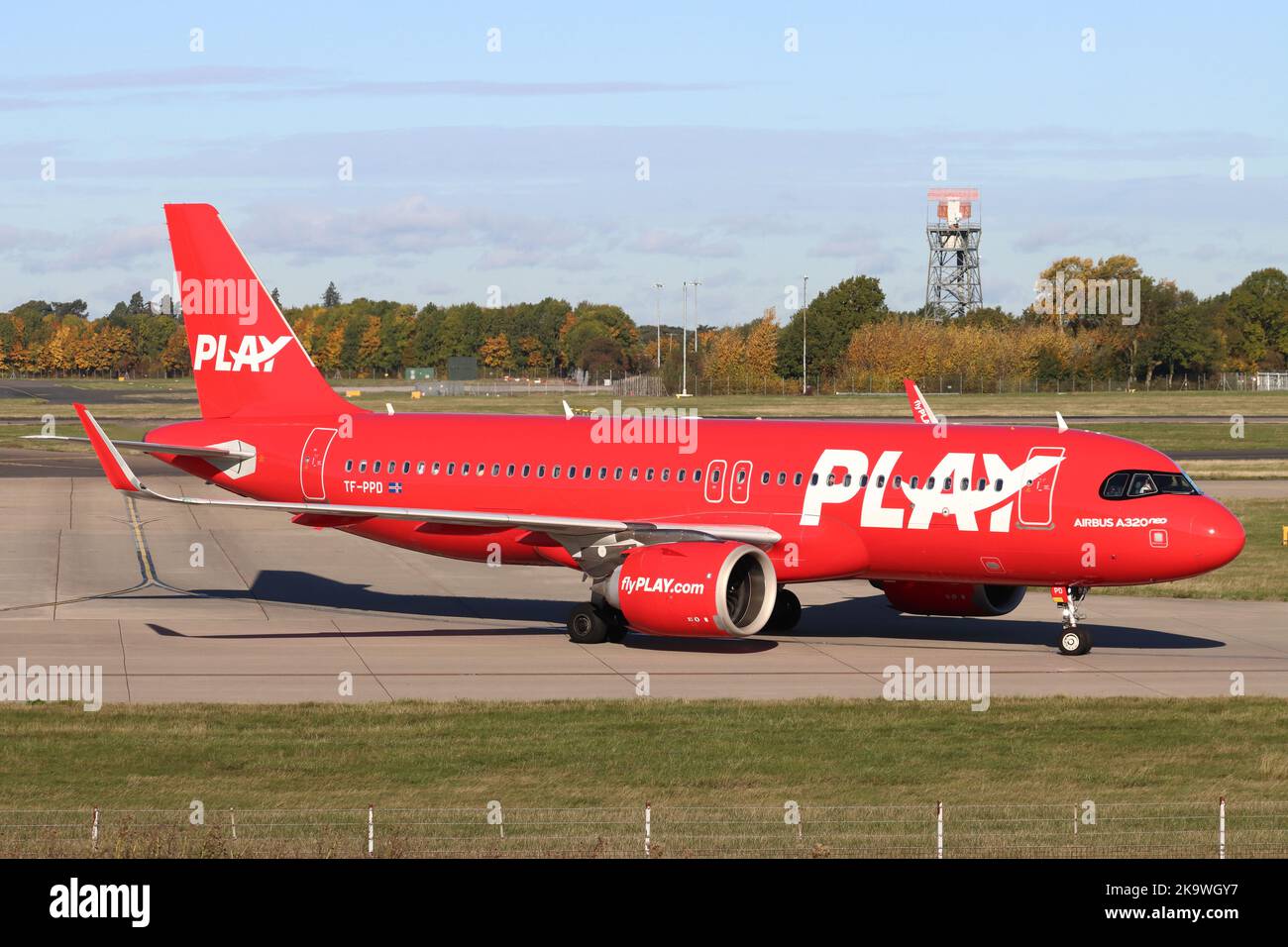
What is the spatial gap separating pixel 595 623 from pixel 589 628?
0.57ft

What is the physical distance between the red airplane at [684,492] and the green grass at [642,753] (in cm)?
416

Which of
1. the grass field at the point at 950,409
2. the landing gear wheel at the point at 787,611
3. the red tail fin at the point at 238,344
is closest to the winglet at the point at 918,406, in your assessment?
the landing gear wheel at the point at 787,611

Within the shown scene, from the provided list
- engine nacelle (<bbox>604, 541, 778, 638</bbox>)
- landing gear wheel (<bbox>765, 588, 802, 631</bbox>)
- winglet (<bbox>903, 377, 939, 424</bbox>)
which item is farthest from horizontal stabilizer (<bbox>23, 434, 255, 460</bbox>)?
winglet (<bbox>903, 377, 939, 424</bbox>)

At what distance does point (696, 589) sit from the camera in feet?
98.7

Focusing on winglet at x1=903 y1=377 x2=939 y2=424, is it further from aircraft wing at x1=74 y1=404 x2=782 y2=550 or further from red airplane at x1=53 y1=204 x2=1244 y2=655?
aircraft wing at x1=74 y1=404 x2=782 y2=550

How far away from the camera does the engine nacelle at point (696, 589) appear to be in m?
30.1

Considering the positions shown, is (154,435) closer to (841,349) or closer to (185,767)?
(185,767)

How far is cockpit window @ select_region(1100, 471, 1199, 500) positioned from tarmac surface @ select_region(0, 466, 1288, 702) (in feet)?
10.7

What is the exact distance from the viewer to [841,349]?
18338cm

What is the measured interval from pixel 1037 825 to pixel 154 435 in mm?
25036

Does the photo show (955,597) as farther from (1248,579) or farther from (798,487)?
(1248,579)

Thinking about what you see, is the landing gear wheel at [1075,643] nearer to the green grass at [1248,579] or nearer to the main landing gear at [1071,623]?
the main landing gear at [1071,623]

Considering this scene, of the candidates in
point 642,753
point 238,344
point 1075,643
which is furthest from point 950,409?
point 642,753
